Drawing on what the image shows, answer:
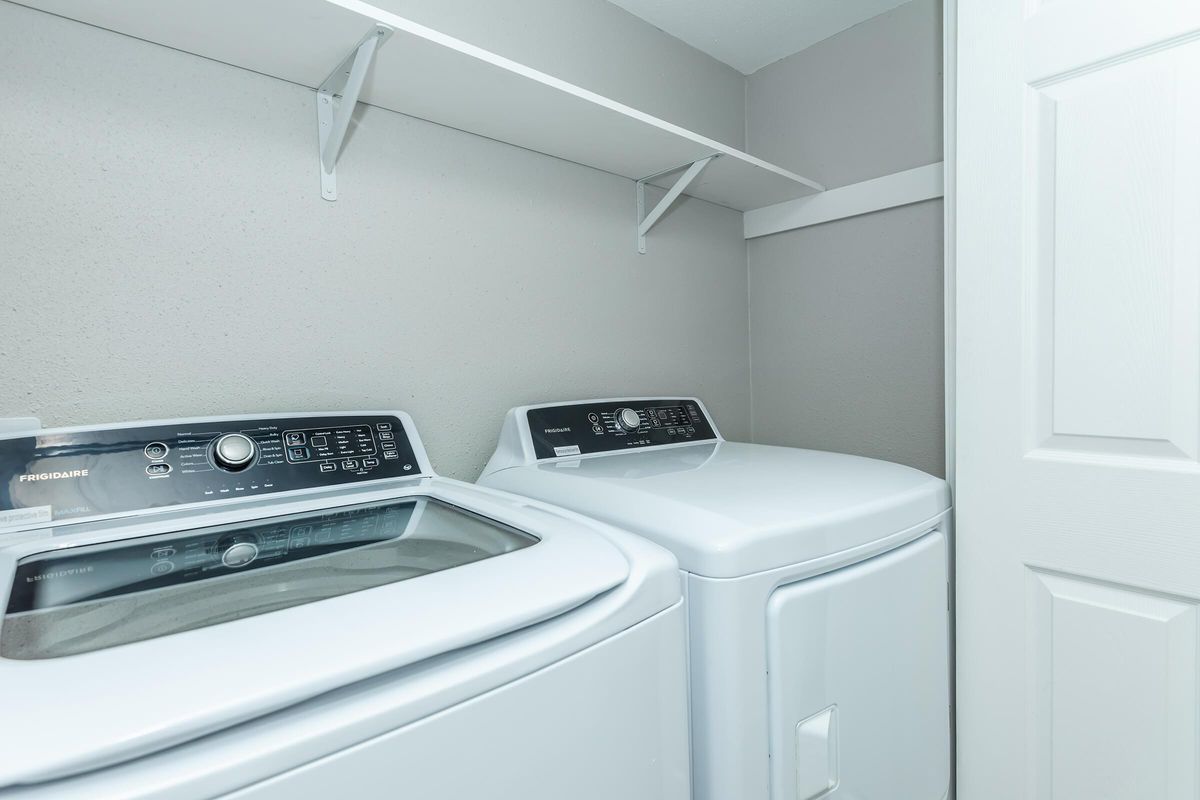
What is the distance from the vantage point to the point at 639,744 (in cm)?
76

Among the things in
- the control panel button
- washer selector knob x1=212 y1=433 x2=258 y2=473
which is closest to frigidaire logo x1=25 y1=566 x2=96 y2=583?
the control panel button

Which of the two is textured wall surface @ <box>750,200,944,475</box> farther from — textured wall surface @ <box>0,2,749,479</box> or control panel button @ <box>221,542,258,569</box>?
control panel button @ <box>221,542,258,569</box>

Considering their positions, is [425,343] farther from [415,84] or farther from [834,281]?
[834,281]

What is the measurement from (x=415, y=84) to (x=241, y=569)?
101 centimetres

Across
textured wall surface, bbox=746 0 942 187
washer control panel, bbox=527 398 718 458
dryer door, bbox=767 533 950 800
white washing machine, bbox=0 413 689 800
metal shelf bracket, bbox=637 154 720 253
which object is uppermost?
textured wall surface, bbox=746 0 942 187

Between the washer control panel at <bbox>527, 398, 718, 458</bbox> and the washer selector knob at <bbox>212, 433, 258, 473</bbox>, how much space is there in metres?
0.61

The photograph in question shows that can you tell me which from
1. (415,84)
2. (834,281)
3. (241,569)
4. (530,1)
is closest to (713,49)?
(530,1)

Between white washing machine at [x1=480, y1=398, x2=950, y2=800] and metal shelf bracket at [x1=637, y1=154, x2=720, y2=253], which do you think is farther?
metal shelf bracket at [x1=637, y1=154, x2=720, y2=253]

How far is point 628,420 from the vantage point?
1.71 m

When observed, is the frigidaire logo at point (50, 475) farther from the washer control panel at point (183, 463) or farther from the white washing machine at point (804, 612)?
the white washing machine at point (804, 612)

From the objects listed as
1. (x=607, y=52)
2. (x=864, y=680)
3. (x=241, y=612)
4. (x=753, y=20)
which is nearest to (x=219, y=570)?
(x=241, y=612)

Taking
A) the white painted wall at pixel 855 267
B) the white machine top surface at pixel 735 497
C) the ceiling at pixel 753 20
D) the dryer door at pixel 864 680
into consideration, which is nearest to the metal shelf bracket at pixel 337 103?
the white machine top surface at pixel 735 497

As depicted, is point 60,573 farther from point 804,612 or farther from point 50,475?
point 804,612

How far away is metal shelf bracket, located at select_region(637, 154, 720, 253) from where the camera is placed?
174 centimetres
